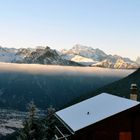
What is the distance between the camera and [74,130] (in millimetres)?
18344

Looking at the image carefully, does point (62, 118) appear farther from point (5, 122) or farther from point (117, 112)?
point (5, 122)

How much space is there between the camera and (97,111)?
66.8 ft

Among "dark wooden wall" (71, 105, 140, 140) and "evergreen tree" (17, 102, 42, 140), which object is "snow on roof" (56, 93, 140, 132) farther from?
"evergreen tree" (17, 102, 42, 140)

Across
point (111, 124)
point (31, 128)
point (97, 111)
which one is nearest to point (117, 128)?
point (111, 124)

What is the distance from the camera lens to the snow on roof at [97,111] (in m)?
18.7

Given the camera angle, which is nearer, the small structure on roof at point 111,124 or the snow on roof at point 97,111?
the small structure on roof at point 111,124

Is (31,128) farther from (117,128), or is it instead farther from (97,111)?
(117,128)

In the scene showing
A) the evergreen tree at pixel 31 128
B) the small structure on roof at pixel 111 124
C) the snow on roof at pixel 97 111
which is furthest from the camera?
the evergreen tree at pixel 31 128

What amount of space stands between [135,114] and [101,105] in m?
2.80

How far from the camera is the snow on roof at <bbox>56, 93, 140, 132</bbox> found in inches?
736

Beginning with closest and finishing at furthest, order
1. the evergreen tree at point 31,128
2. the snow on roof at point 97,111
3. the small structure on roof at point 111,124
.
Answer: the small structure on roof at point 111,124 → the snow on roof at point 97,111 → the evergreen tree at point 31,128

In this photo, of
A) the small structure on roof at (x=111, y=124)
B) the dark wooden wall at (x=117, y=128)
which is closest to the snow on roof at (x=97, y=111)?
the small structure on roof at (x=111, y=124)

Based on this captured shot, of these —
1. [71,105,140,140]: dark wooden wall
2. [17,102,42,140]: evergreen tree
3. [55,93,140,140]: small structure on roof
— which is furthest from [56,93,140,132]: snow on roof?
[17,102,42,140]: evergreen tree

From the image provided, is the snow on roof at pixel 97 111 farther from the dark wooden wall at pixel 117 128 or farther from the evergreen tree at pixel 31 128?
the evergreen tree at pixel 31 128
